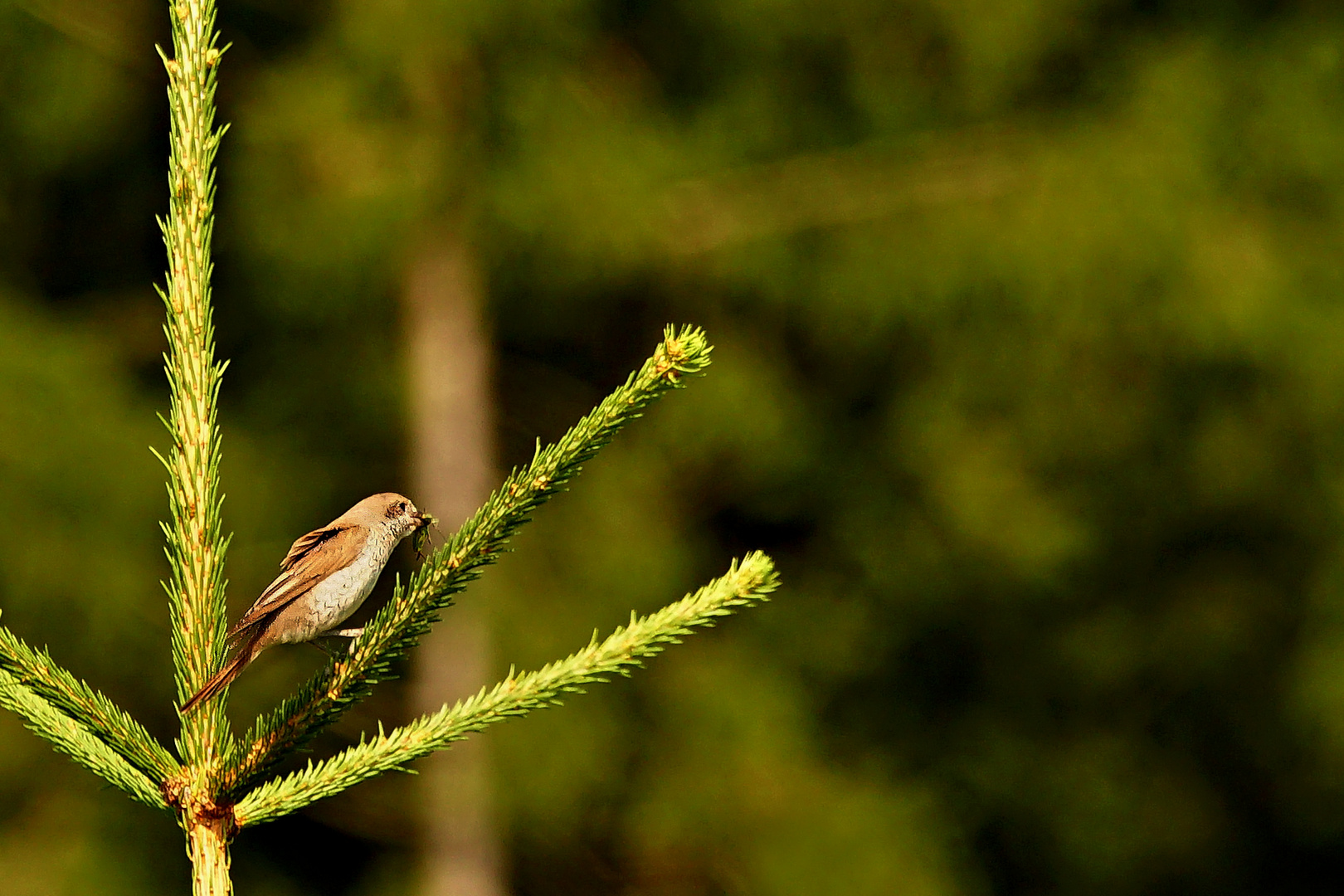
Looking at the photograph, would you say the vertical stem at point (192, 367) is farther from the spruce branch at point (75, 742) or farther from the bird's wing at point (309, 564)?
the bird's wing at point (309, 564)

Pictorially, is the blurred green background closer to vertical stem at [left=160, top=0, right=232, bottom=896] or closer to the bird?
the bird

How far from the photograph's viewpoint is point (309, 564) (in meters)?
2.06

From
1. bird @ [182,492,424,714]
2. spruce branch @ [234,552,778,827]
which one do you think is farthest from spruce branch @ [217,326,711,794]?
bird @ [182,492,424,714]

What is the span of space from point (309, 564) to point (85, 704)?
48 cm

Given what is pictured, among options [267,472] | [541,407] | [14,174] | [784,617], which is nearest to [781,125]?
[541,407]

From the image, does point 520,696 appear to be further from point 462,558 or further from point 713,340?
point 713,340

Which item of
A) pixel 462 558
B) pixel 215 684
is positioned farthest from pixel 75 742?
pixel 462 558

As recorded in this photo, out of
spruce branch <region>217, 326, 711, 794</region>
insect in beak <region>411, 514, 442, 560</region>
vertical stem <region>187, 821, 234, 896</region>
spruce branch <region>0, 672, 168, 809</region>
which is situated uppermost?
insect in beak <region>411, 514, 442, 560</region>

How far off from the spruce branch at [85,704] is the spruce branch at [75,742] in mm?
15

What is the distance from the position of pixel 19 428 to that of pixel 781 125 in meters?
4.53

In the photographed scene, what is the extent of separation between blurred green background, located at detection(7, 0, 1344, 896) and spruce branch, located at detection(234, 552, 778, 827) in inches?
206

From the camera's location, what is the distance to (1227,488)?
27.4ft

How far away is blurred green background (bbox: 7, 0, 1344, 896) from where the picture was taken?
679cm

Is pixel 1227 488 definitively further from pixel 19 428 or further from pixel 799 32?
pixel 19 428
